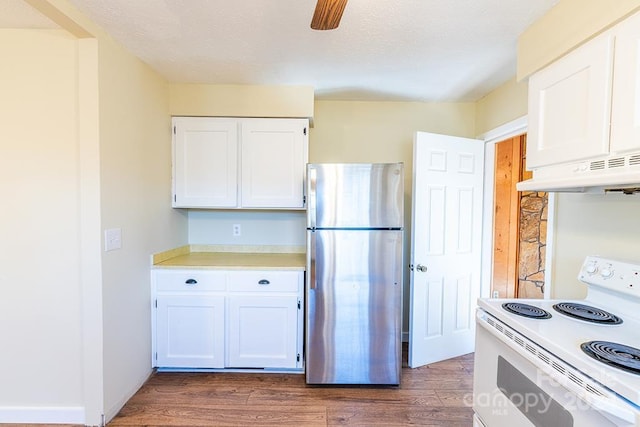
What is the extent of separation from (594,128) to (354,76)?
1.54 metres

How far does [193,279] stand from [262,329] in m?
0.63

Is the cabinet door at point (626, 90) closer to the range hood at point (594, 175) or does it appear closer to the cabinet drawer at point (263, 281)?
the range hood at point (594, 175)

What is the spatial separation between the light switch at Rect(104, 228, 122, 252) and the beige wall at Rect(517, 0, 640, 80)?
245 centimetres

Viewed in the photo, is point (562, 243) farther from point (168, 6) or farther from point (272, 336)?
point (168, 6)

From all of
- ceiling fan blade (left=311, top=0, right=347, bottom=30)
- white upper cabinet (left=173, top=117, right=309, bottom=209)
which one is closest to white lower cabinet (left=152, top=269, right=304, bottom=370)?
white upper cabinet (left=173, top=117, right=309, bottom=209)

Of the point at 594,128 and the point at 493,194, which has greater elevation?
the point at 594,128

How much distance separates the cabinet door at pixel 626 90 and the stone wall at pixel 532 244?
8.28 ft

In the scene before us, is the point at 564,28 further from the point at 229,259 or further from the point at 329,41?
the point at 229,259

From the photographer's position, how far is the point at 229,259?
245 centimetres

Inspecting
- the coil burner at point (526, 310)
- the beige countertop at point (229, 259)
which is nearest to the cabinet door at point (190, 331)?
the beige countertop at point (229, 259)

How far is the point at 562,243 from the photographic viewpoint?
162 cm

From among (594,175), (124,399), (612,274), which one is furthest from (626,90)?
(124,399)

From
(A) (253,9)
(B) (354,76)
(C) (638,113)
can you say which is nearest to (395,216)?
(B) (354,76)

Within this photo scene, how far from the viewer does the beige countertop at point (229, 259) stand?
221cm
